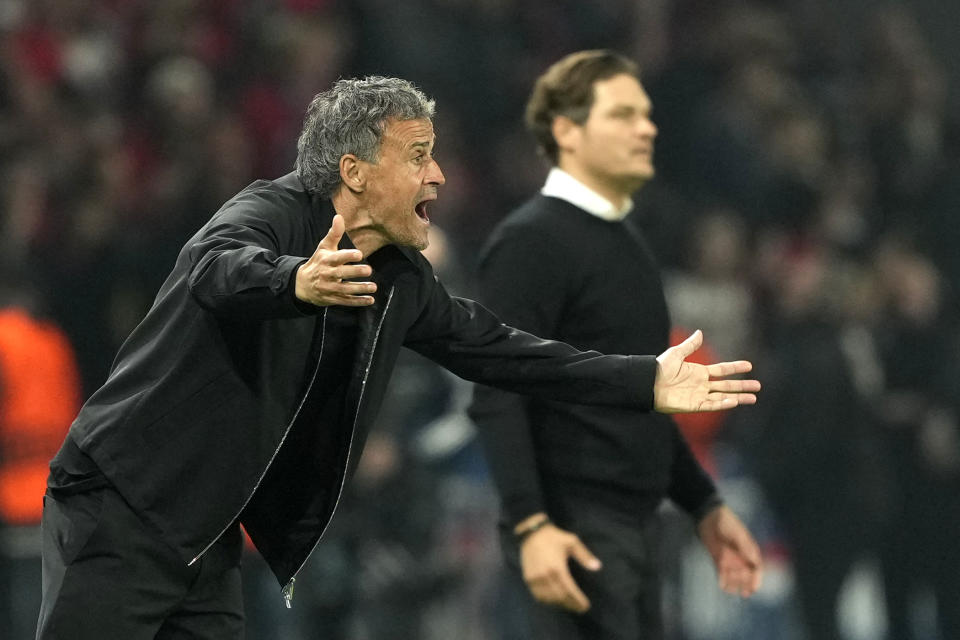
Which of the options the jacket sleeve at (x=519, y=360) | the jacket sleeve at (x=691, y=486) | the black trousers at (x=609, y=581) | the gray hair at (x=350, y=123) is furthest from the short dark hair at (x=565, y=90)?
the gray hair at (x=350, y=123)

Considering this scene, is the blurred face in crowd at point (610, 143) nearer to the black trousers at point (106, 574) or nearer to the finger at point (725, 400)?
the finger at point (725, 400)

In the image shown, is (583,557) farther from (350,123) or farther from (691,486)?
(350,123)

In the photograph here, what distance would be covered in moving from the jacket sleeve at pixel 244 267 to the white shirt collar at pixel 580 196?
1.27 meters

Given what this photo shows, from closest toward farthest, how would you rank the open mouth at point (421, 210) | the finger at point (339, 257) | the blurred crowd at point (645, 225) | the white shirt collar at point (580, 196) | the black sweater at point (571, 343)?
the finger at point (339, 257) < the open mouth at point (421, 210) < the black sweater at point (571, 343) < the white shirt collar at point (580, 196) < the blurred crowd at point (645, 225)

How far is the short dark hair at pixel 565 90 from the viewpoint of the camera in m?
4.06

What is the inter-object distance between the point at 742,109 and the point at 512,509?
459 cm

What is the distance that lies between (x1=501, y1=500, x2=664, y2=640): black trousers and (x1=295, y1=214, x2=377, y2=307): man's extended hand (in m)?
1.45

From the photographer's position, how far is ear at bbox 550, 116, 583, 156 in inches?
157

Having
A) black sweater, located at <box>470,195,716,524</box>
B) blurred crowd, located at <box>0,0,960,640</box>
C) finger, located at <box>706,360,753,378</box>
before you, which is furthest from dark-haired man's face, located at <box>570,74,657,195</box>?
blurred crowd, located at <box>0,0,960,640</box>

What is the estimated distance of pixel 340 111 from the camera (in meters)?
2.84

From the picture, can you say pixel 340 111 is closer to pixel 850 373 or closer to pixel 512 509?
pixel 512 509

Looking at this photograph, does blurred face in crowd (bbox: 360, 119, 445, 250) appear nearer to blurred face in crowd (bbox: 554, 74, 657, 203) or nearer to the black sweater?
the black sweater

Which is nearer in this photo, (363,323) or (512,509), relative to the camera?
(363,323)

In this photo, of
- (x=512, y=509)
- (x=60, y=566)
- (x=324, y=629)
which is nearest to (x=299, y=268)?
(x=60, y=566)
